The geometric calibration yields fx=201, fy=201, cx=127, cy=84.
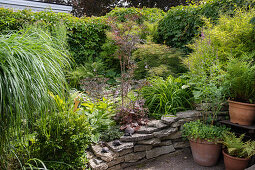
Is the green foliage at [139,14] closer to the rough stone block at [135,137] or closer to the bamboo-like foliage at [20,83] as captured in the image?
the rough stone block at [135,137]

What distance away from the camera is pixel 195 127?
2.65m

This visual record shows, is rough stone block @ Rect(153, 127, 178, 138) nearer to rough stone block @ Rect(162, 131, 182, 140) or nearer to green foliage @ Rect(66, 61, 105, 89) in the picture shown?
rough stone block @ Rect(162, 131, 182, 140)

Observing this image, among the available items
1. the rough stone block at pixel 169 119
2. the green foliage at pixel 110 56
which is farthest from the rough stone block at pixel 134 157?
the green foliage at pixel 110 56

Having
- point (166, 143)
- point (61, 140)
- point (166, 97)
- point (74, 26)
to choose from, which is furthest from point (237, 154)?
point (74, 26)

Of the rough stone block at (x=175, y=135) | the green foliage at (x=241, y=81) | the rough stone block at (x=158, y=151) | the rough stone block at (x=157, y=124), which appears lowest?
the rough stone block at (x=158, y=151)

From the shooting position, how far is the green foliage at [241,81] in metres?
2.46

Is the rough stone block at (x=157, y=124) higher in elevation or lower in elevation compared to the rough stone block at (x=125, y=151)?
higher

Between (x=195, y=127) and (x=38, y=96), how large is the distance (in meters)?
1.99

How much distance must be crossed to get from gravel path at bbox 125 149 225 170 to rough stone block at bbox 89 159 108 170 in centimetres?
44

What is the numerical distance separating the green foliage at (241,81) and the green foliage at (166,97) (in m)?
0.74

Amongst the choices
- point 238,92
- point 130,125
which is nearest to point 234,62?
point 238,92

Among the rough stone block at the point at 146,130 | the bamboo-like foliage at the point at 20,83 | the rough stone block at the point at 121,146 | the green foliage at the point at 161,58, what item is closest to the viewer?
the bamboo-like foliage at the point at 20,83

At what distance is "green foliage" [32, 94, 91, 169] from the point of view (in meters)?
1.99

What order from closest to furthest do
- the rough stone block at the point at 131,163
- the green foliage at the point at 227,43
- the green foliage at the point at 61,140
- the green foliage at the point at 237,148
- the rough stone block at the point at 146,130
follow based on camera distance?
1. the green foliage at the point at 61,140
2. the green foliage at the point at 237,148
3. the rough stone block at the point at 131,163
4. the rough stone block at the point at 146,130
5. the green foliage at the point at 227,43
